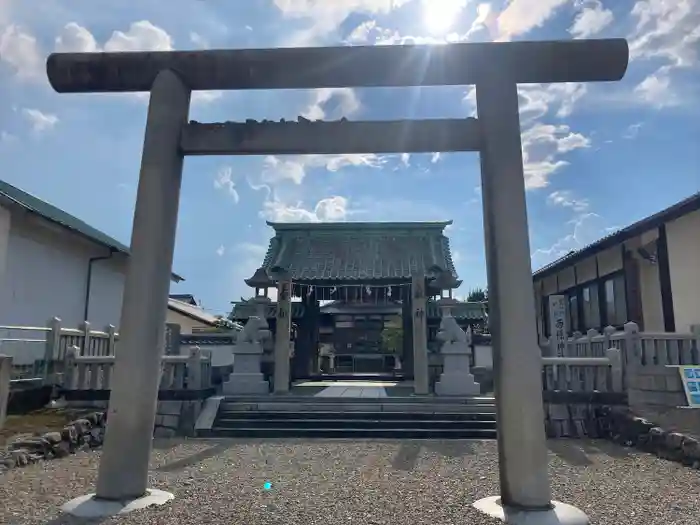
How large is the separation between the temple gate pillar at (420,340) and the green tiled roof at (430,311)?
202 cm

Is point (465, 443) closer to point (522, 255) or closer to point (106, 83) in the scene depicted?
point (522, 255)

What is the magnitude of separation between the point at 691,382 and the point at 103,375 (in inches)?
493

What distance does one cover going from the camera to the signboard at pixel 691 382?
10.6 meters

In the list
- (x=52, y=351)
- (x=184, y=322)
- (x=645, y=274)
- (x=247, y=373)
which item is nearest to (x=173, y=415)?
(x=247, y=373)

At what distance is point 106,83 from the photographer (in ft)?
21.5

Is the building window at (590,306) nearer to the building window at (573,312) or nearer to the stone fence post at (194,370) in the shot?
the building window at (573,312)

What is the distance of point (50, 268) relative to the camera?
17.3 meters

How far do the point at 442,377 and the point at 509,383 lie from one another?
10160 millimetres

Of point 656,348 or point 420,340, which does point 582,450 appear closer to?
point 656,348

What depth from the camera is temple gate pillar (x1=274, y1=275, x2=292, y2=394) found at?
1608 centimetres

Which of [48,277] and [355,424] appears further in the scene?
[48,277]

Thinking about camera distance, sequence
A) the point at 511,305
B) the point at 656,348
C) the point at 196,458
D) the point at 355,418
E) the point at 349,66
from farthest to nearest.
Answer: the point at 355,418 → the point at 656,348 → the point at 196,458 → the point at 349,66 → the point at 511,305

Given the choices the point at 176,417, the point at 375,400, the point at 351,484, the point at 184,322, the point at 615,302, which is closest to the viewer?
the point at 351,484

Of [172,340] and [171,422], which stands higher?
[172,340]
